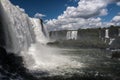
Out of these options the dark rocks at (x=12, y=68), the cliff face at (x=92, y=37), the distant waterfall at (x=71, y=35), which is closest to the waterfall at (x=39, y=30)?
the cliff face at (x=92, y=37)

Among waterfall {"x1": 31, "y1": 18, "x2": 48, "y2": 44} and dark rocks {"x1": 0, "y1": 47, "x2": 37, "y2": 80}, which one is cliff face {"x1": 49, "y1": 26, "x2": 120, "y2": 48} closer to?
waterfall {"x1": 31, "y1": 18, "x2": 48, "y2": 44}

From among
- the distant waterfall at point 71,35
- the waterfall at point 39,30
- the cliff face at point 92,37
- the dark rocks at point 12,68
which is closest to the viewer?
the dark rocks at point 12,68

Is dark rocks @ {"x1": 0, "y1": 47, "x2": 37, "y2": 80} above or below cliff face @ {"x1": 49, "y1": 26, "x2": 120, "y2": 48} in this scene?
below

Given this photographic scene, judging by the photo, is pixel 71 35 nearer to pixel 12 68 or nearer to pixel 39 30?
pixel 39 30

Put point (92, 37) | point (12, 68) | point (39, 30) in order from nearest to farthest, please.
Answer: point (12, 68) → point (39, 30) → point (92, 37)

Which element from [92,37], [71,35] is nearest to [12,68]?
[92,37]

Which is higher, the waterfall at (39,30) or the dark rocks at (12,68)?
the waterfall at (39,30)

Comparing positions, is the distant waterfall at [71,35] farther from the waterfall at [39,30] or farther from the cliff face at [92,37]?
the waterfall at [39,30]

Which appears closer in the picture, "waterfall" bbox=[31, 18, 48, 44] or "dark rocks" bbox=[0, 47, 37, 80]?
"dark rocks" bbox=[0, 47, 37, 80]

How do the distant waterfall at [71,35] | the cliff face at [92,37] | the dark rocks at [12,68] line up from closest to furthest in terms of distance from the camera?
the dark rocks at [12,68], the cliff face at [92,37], the distant waterfall at [71,35]

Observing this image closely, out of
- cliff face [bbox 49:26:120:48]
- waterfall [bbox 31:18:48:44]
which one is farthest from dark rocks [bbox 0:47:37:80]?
cliff face [bbox 49:26:120:48]

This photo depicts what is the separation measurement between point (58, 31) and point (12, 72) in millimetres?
65919

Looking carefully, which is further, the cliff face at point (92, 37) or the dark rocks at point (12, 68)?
the cliff face at point (92, 37)

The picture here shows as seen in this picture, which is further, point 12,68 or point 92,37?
point 92,37
